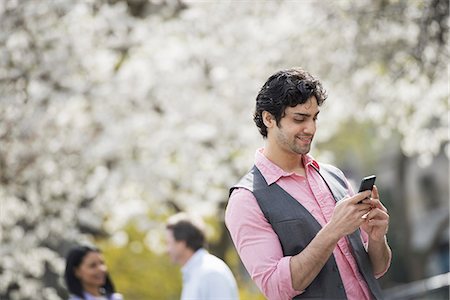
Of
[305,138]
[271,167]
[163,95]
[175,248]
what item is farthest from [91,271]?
[163,95]

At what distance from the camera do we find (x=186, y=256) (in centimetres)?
717

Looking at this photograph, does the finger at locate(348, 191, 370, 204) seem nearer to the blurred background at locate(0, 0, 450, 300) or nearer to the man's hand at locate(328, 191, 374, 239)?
the man's hand at locate(328, 191, 374, 239)

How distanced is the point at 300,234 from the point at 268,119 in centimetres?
47

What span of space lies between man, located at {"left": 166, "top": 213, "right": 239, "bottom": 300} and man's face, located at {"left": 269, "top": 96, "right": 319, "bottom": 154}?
2685mm

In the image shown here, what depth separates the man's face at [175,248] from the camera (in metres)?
7.19

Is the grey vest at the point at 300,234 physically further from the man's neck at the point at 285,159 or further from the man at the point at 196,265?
the man at the point at 196,265

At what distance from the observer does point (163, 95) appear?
601 inches

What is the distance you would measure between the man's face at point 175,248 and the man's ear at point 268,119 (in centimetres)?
303

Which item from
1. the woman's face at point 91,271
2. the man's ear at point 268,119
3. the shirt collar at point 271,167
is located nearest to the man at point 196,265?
the woman's face at point 91,271

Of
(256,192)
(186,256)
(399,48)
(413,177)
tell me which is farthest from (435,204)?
(256,192)

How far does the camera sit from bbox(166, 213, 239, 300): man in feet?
22.3

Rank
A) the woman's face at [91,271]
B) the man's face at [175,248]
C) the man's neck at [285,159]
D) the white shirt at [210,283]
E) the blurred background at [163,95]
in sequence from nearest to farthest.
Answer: the man's neck at [285,159] < the white shirt at [210,283] < the man's face at [175,248] < the woman's face at [91,271] < the blurred background at [163,95]

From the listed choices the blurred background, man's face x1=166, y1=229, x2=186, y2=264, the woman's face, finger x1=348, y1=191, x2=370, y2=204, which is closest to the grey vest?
finger x1=348, y1=191, x2=370, y2=204

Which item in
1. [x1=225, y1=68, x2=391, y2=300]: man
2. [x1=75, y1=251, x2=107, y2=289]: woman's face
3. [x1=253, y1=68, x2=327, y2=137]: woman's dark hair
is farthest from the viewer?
[x1=75, y1=251, x2=107, y2=289]: woman's face
